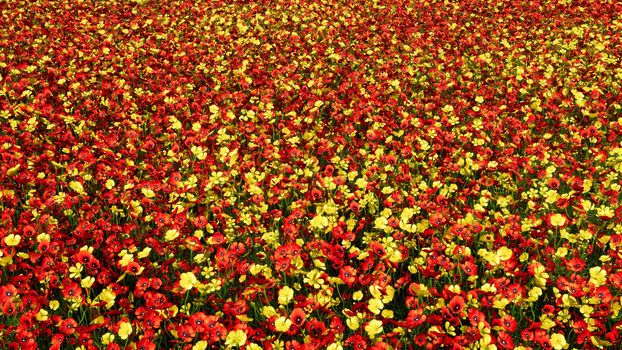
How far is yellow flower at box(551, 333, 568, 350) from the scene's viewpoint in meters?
2.95

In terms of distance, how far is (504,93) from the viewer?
22.5ft

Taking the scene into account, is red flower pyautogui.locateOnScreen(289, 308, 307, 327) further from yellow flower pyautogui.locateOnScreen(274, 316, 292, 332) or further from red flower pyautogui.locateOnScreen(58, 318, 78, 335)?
red flower pyautogui.locateOnScreen(58, 318, 78, 335)

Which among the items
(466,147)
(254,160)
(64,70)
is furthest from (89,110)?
(466,147)

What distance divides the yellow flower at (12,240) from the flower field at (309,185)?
0.09 feet

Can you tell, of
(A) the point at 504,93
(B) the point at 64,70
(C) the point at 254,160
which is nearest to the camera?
(C) the point at 254,160

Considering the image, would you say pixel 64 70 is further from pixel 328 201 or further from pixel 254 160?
pixel 328 201

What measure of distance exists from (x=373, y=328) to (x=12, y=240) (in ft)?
8.38

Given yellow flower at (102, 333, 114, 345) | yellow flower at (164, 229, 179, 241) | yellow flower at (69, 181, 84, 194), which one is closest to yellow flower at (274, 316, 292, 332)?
yellow flower at (102, 333, 114, 345)

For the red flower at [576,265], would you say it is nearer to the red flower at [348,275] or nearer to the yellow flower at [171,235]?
the red flower at [348,275]

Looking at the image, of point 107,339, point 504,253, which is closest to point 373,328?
point 504,253

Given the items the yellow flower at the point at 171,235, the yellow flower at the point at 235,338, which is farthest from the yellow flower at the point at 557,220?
the yellow flower at the point at 171,235

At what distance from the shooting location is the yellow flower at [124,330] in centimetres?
306

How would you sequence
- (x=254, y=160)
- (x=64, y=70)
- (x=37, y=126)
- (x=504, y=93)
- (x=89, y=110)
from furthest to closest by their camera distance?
(x=64, y=70) → (x=504, y=93) → (x=89, y=110) → (x=37, y=126) → (x=254, y=160)

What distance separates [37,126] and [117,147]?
105 centimetres
